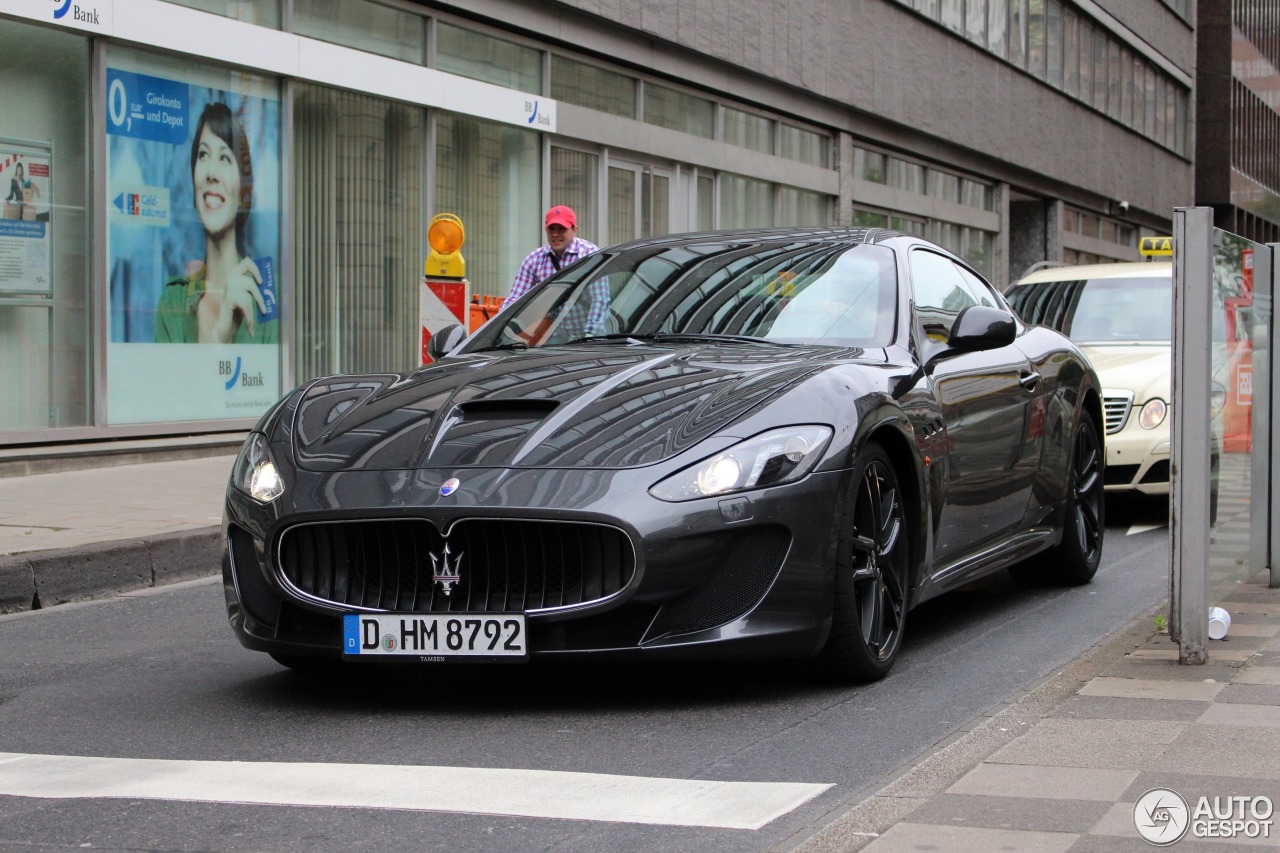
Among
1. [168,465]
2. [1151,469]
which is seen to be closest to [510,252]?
[168,465]

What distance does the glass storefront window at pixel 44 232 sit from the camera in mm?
11945

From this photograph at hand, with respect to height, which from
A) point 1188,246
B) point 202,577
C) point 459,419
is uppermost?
point 1188,246

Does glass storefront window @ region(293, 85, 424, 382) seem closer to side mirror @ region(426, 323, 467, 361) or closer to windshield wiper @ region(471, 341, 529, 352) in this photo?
side mirror @ region(426, 323, 467, 361)

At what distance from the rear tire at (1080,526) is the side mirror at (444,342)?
2740mm

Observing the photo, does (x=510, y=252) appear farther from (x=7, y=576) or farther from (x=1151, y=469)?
(x=7, y=576)

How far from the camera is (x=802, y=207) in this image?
2517cm

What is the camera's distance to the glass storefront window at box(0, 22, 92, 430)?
470 inches

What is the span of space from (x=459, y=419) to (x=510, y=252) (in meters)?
13.1

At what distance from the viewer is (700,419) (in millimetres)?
4949

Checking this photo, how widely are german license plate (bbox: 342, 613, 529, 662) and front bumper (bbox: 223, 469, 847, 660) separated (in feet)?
0.13

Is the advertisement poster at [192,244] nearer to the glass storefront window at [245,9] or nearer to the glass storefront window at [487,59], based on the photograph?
the glass storefront window at [245,9]

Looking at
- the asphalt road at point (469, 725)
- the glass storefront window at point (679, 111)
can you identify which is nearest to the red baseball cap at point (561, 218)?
the asphalt road at point (469, 725)

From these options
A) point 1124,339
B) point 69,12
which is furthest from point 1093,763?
point 69,12

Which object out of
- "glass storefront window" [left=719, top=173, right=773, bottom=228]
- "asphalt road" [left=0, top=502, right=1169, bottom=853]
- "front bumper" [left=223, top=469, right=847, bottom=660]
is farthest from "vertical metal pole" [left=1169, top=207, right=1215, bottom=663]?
"glass storefront window" [left=719, top=173, right=773, bottom=228]
